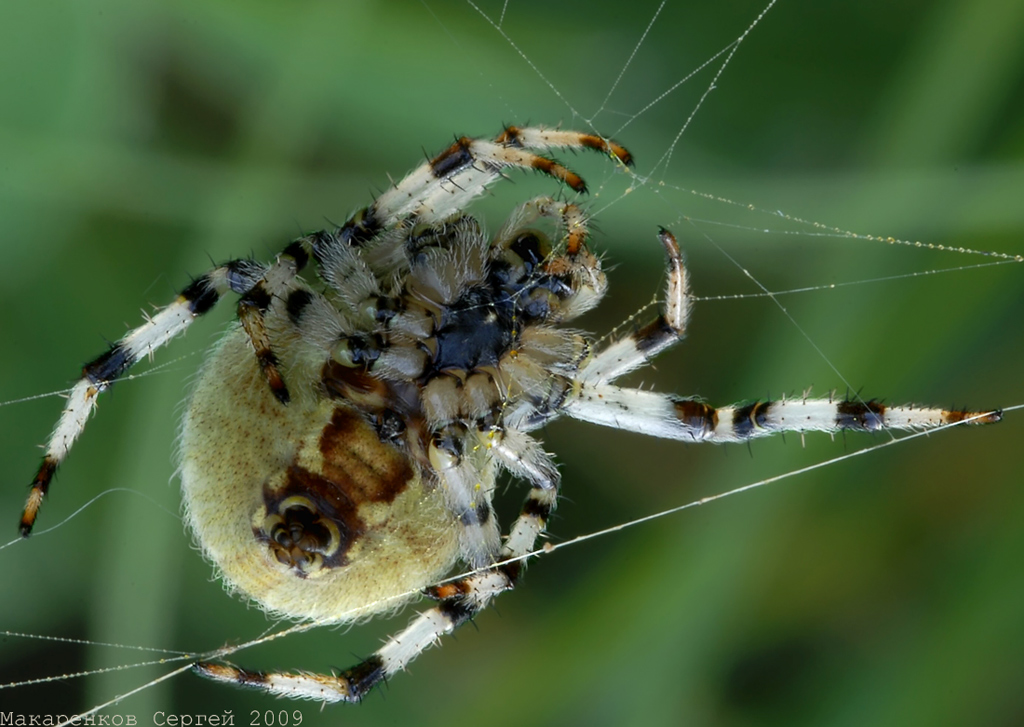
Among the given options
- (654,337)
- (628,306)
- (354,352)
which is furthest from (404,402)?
(628,306)

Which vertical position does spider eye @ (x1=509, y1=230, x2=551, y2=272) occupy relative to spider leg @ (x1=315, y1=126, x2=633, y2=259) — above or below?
below

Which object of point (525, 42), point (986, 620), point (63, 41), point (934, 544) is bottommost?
point (986, 620)

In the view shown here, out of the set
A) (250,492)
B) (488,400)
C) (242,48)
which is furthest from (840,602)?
(242,48)

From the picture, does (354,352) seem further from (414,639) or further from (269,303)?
(414,639)

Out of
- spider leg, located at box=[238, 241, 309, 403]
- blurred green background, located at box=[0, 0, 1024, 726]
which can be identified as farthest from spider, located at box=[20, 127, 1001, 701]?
blurred green background, located at box=[0, 0, 1024, 726]

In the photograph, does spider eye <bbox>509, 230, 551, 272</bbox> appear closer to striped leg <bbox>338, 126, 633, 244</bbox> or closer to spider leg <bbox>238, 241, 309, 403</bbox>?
striped leg <bbox>338, 126, 633, 244</bbox>

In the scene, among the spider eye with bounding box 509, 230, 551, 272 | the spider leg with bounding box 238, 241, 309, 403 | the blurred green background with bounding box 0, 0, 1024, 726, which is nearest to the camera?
the spider leg with bounding box 238, 241, 309, 403

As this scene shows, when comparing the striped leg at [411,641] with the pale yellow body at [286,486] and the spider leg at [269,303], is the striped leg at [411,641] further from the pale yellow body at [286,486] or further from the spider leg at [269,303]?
the spider leg at [269,303]

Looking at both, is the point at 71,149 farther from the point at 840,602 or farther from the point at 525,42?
the point at 840,602
